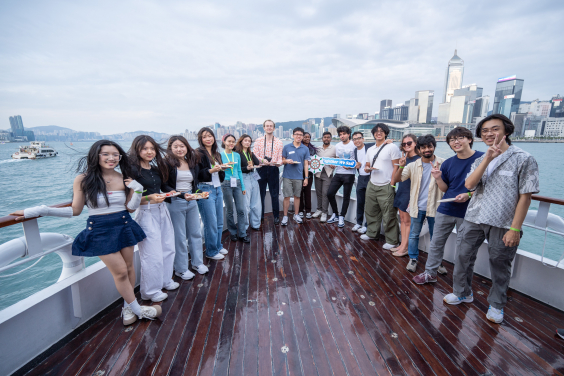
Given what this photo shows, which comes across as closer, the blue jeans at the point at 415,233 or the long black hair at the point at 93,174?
the long black hair at the point at 93,174

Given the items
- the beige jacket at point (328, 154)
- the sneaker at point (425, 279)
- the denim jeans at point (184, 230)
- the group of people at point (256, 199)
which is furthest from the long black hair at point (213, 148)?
the sneaker at point (425, 279)

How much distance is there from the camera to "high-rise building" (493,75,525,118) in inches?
→ 3482

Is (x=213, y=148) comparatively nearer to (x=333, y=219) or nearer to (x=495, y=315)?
(x=333, y=219)

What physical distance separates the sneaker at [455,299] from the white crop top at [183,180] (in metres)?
2.70

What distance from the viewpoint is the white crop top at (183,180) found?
8.01ft

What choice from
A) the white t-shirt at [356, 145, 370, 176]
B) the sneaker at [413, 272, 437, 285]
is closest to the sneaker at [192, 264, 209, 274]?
the sneaker at [413, 272, 437, 285]

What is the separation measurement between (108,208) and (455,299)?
3020 millimetres

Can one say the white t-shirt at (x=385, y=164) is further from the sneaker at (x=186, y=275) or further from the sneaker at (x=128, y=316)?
the sneaker at (x=128, y=316)

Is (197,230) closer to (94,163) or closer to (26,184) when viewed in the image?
(94,163)

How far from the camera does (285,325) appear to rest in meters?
1.96

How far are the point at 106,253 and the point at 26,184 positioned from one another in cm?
3306

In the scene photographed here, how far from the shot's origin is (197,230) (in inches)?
108

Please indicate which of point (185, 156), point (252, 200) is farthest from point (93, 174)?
point (252, 200)

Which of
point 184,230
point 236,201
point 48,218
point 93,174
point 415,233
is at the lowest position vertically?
point 48,218
